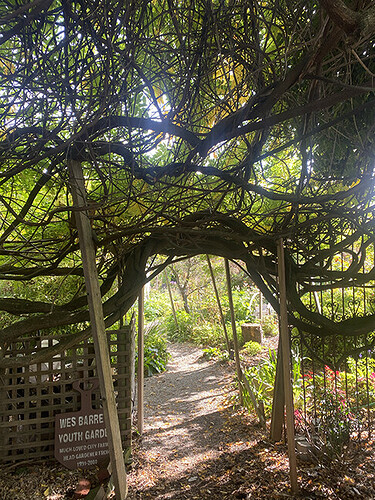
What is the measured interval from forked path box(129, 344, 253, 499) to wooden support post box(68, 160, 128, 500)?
4.20 feet

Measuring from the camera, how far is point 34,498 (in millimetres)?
3182

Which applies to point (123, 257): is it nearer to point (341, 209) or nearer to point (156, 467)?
point (341, 209)

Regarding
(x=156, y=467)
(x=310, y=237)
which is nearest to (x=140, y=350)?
(x=156, y=467)

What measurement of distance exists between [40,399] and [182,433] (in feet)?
6.67

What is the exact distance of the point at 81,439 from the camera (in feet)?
12.3

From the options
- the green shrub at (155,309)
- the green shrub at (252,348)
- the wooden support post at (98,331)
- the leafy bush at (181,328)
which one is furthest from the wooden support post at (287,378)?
the green shrub at (155,309)

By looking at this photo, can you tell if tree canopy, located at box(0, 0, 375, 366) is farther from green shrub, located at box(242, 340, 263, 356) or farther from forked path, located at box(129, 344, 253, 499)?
green shrub, located at box(242, 340, 263, 356)

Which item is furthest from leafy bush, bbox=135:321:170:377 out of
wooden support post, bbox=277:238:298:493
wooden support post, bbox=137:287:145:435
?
wooden support post, bbox=277:238:298:493

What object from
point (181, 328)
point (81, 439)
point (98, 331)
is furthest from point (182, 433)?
point (181, 328)

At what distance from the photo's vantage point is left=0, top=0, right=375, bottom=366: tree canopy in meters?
1.60

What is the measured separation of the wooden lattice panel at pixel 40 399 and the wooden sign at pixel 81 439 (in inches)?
7.5

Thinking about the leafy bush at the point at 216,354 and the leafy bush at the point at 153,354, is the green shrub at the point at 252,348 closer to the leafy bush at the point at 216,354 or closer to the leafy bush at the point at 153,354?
the leafy bush at the point at 216,354

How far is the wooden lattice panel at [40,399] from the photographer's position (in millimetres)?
3783

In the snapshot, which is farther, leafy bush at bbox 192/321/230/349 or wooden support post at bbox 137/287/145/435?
leafy bush at bbox 192/321/230/349
